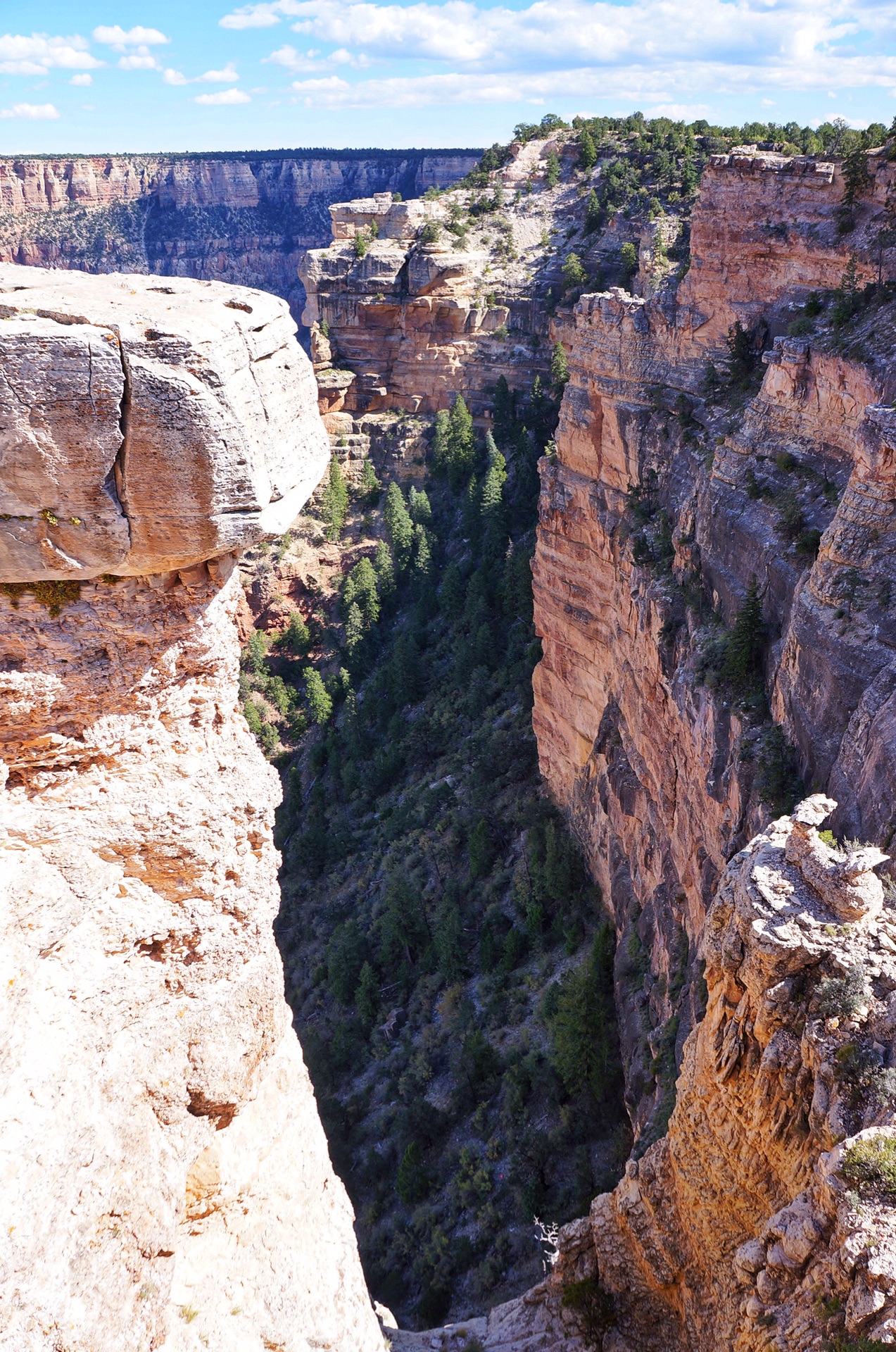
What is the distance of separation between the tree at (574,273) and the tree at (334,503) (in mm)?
19499

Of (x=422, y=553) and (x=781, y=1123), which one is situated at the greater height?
(x=781, y=1123)

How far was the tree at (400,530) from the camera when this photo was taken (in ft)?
196

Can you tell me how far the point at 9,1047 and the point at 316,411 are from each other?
24.1 ft

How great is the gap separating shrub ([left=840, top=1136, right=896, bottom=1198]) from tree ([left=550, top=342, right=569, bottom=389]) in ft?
171

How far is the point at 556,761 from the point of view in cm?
3803

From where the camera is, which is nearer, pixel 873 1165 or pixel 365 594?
pixel 873 1165

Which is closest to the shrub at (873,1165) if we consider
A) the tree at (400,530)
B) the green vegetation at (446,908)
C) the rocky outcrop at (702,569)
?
the rocky outcrop at (702,569)

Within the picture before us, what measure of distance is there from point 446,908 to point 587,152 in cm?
5865

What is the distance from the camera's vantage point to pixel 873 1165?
9719 mm

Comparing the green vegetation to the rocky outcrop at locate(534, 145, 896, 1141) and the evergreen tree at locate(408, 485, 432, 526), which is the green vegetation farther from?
the rocky outcrop at locate(534, 145, 896, 1141)

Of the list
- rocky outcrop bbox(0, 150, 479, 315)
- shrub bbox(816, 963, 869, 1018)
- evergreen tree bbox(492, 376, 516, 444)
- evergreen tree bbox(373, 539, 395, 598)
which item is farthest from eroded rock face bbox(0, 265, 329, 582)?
rocky outcrop bbox(0, 150, 479, 315)

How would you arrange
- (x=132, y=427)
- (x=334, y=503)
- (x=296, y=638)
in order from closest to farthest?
(x=132, y=427) → (x=296, y=638) → (x=334, y=503)

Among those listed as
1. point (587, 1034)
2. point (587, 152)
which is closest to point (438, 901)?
point (587, 1034)

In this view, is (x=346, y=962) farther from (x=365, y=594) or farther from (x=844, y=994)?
(x=844, y=994)
